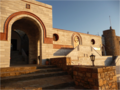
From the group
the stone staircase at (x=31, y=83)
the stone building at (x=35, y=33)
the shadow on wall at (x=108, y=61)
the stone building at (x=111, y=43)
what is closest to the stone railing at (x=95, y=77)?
the stone staircase at (x=31, y=83)

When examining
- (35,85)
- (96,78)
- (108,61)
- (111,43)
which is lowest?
(108,61)

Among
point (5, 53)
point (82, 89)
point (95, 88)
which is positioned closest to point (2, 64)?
point (5, 53)

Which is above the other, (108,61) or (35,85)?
(35,85)

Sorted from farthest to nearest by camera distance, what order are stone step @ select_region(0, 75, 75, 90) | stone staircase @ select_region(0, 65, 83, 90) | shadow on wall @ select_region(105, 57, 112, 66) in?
shadow on wall @ select_region(105, 57, 112, 66) < stone staircase @ select_region(0, 65, 83, 90) < stone step @ select_region(0, 75, 75, 90)

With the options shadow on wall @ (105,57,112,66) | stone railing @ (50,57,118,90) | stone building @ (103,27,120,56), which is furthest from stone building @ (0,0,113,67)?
stone building @ (103,27,120,56)

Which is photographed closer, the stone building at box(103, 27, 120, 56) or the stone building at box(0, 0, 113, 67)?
the stone building at box(0, 0, 113, 67)

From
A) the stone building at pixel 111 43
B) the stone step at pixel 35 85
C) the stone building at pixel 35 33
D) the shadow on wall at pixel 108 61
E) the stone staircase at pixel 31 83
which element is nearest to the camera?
the stone step at pixel 35 85

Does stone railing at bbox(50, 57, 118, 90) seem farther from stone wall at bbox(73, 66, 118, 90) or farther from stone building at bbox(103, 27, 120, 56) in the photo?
stone building at bbox(103, 27, 120, 56)

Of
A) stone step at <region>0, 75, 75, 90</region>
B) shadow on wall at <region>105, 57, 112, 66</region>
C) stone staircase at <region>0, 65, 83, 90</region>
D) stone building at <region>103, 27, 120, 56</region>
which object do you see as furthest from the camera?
stone building at <region>103, 27, 120, 56</region>

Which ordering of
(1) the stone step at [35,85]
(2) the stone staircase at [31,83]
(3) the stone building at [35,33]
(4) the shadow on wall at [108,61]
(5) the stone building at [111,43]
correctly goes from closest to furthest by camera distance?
(1) the stone step at [35,85]
(2) the stone staircase at [31,83]
(3) the stone building at [35,33]
(4) the shadow on wall at [108,61]
(5) the stone building at [111,43]

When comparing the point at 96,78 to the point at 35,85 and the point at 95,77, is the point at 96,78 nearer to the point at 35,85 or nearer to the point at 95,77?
the point at 95,77

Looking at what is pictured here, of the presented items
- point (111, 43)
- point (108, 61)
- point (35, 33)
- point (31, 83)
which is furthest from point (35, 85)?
point (111, 43)

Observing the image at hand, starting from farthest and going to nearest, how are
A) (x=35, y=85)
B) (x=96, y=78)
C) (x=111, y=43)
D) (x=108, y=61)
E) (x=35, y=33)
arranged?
(x=111, y=43), (x=108, y=61), (x=35, y=33), (x=35, y=85), (x=96, y=78)

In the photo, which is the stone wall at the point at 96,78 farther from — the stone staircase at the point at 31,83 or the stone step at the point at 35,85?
the stone step at the point at 35,85
